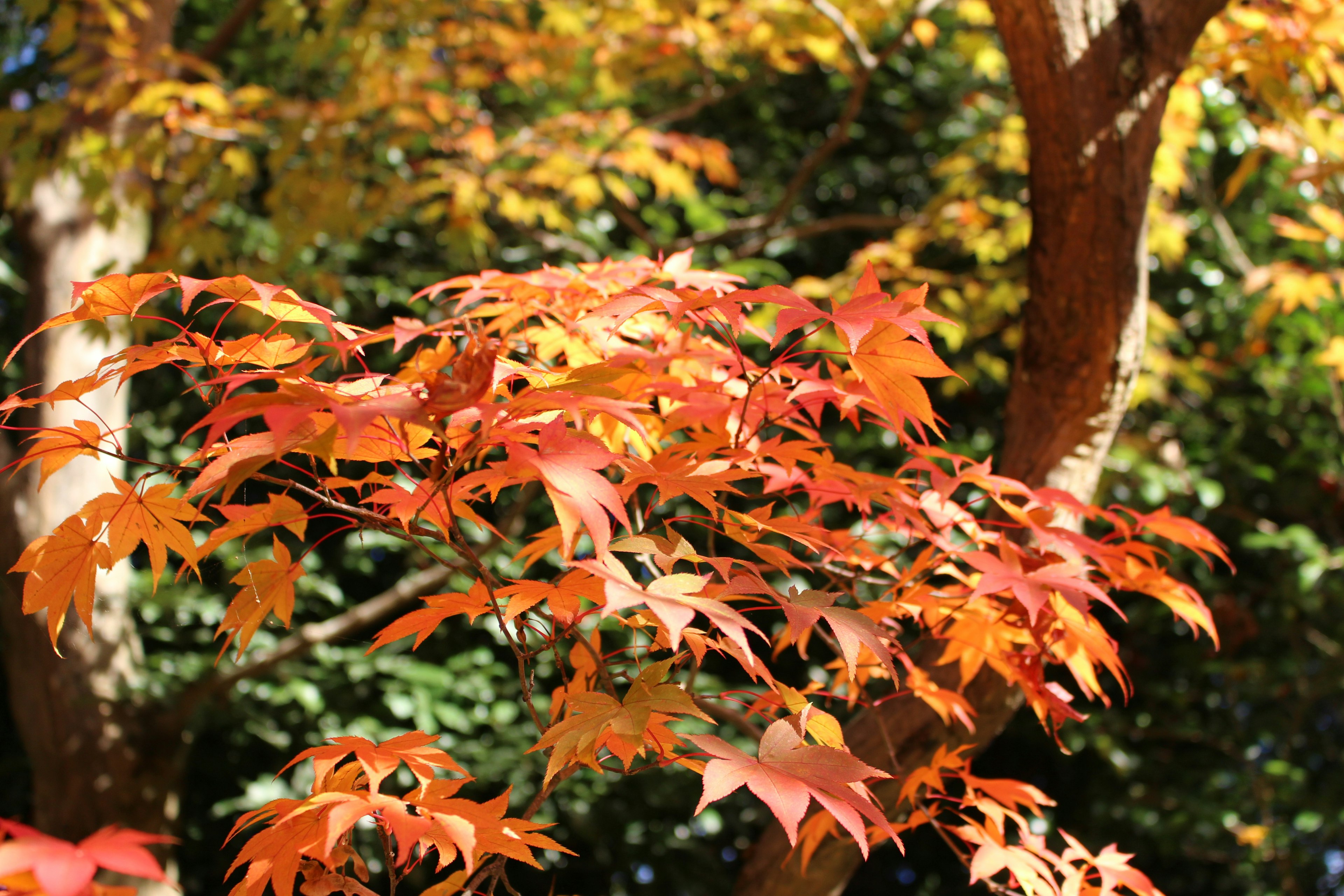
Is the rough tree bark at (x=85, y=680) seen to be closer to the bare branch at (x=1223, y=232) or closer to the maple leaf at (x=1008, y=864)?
the maple leaf at (x=1008, y=864)

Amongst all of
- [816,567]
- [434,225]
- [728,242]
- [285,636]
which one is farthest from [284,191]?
[816,567]

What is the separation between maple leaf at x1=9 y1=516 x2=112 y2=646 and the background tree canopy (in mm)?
1650

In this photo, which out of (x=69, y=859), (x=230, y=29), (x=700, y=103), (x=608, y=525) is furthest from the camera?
(x=230, y=29)

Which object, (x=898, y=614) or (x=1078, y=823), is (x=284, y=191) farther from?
(x=1078, y=823)

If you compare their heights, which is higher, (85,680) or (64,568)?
(64,568)

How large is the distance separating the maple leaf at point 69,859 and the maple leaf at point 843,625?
39 centimetres

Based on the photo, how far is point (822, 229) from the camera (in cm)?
258

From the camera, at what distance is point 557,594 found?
2.42 ft

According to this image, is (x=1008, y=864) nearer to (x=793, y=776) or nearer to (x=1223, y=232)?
(x=793, y=776)

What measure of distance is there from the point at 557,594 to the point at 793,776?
24 cm

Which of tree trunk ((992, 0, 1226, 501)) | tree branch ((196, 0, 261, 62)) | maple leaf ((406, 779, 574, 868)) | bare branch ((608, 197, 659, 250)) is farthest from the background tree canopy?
maple leaf ((406, 779, 574, 868))

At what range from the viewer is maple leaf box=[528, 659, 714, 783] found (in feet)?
2.07

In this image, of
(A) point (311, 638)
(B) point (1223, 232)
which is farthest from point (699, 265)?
(A) point (311, 638)

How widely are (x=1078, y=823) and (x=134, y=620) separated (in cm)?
294
